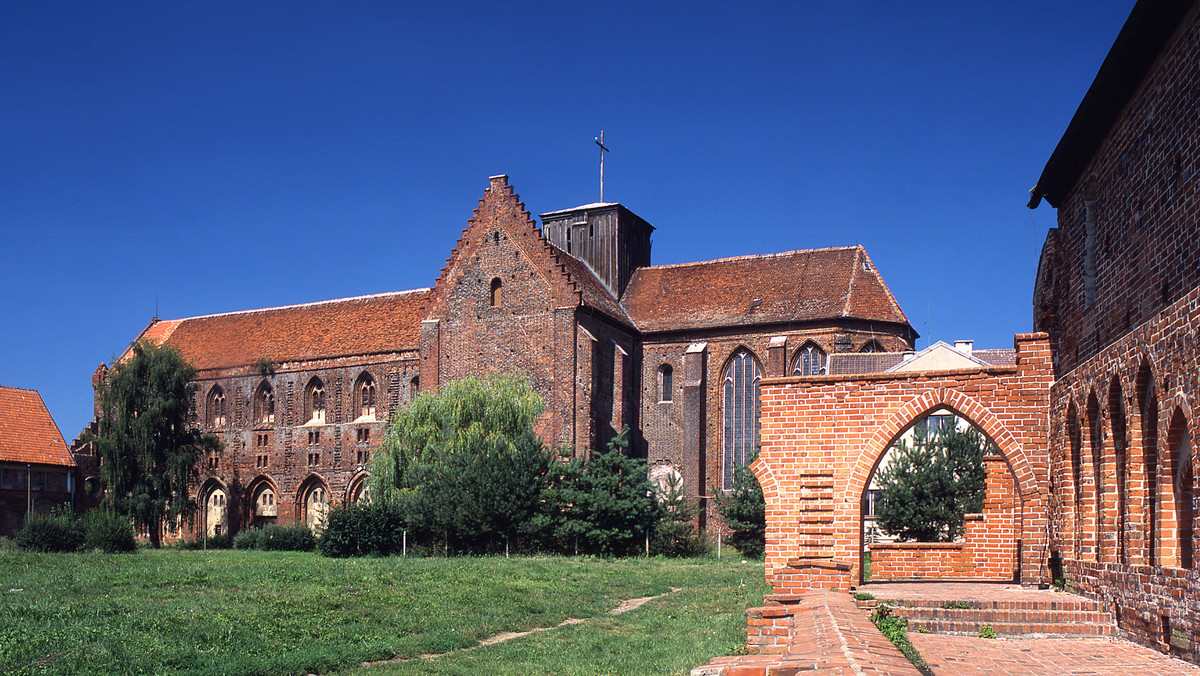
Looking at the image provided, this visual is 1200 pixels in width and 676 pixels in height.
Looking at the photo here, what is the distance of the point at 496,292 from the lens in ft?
141

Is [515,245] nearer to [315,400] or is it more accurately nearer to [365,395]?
[365,395]

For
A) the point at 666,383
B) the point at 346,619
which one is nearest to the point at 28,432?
the point at 666,383

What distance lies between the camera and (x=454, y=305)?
143 feet

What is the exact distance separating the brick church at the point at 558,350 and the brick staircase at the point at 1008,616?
26.4 metres

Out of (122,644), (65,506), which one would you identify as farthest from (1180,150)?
Result: (65,506)

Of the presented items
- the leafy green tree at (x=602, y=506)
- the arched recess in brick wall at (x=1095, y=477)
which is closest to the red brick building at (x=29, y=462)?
the leafy green tree at (x=602, y=506)

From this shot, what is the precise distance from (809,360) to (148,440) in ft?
88.4

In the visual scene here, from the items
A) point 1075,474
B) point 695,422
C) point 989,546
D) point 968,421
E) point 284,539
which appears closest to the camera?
point 1075,474

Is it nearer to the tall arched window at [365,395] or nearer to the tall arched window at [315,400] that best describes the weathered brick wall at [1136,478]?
the tall arched window at [365,395]

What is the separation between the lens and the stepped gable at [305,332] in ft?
161

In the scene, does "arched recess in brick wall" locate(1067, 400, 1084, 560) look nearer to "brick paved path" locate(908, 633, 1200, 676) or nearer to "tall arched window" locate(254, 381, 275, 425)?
"brick paved path" locate(908, 633, 1200, 676)

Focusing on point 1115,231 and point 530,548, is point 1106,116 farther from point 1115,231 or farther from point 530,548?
point 530,548

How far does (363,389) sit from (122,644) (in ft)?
120

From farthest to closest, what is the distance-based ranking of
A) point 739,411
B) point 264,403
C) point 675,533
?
point 264,403, point 739,411, point 675,533
